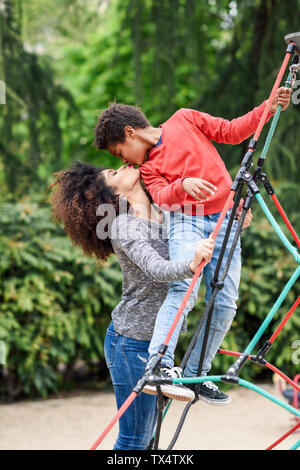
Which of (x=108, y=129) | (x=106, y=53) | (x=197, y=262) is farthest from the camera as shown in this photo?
(x=106, y=53)

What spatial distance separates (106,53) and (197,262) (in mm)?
9468

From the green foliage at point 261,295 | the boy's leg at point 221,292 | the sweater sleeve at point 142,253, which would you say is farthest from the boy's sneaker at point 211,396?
the green foliage at point 261,295

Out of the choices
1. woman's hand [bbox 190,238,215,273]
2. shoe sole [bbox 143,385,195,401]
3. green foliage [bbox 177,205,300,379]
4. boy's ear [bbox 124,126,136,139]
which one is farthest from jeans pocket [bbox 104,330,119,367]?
green foliage [bbox 177,205,300,379]

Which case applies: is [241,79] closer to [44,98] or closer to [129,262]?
[44,98]

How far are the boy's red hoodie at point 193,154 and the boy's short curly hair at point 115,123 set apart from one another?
109 millimetres

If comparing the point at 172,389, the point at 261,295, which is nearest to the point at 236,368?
the point at 172,389

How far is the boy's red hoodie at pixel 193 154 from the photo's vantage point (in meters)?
2.10

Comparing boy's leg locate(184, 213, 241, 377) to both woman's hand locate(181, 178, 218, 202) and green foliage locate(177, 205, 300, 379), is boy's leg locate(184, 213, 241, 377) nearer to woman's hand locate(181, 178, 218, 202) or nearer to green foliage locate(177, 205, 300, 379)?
woman's hand locate(181, 178, 218, 202)

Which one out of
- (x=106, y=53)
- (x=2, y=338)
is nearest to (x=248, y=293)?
(x=2, y=338)

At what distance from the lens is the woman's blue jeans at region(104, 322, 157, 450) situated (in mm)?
2215

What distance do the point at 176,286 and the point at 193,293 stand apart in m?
0.07

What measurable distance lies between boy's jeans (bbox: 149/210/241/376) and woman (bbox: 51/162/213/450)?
0.12 m

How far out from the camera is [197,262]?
177 centimetres
